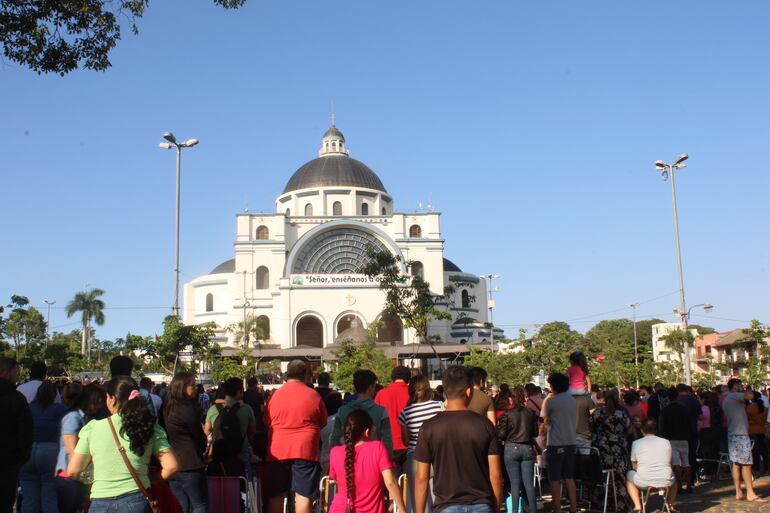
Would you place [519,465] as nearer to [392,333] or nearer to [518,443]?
[518,443]

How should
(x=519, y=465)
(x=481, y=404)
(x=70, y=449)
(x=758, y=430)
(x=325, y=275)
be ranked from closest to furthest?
(x=70, y=449), (x=481, y=404), (x=519, y=465), (x=758, y=430), (x=325, y=275)

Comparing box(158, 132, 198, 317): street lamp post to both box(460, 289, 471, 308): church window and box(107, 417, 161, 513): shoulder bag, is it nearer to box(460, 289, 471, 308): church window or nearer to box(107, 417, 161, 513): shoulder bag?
box(107, 417, 161, 513): shoulder bag

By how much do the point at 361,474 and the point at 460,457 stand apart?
34.7 inches

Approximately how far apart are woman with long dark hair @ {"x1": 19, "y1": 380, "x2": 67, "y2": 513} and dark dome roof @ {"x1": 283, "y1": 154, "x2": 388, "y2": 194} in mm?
63073

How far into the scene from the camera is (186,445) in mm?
7160

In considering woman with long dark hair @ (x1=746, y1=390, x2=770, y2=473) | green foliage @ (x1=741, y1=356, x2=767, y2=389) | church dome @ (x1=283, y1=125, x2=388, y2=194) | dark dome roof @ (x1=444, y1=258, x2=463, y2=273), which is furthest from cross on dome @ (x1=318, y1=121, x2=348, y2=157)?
woman with long dark hair @ (x1=746, y1=390, x2=770, y2=473)

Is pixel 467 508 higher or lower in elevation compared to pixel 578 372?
lower

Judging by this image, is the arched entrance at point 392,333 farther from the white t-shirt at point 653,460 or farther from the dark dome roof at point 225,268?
the white t-shirt at point 653,460

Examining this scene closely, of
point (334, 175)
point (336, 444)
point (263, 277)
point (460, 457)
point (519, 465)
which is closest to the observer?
point (460, 457)

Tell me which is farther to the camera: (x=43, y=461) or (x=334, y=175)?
(x=334, y=175)

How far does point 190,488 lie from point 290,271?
182ft

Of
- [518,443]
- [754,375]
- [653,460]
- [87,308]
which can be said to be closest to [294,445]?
[518,443]

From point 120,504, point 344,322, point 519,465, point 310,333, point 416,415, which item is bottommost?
point 519,465

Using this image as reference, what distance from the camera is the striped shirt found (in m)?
7.93
